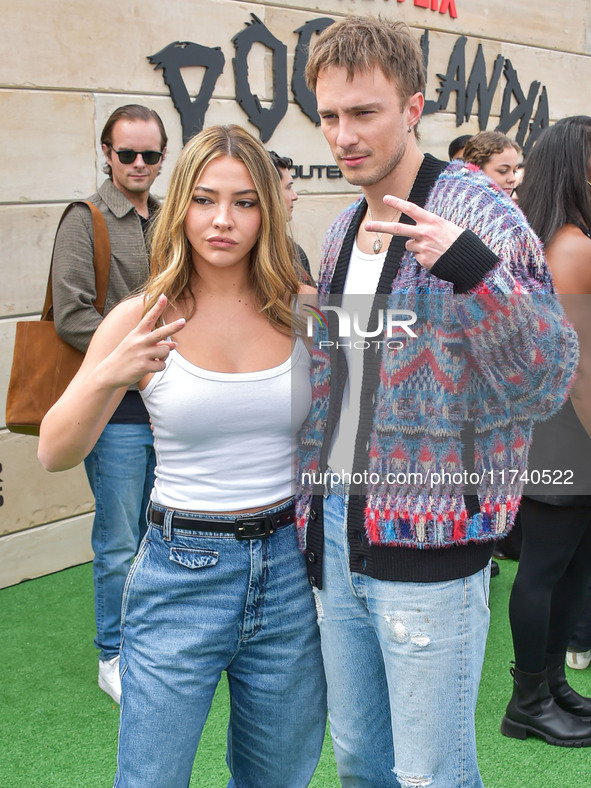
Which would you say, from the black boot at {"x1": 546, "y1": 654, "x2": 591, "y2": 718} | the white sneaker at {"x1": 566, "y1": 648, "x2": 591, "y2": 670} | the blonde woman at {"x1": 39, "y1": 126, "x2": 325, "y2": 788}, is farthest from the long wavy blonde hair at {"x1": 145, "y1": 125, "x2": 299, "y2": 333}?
the white sneaker at {"x1": 566, "y1": 648, "x2": 591, "y2": 670}

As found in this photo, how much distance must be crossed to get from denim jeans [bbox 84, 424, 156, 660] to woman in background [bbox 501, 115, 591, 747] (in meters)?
1.41

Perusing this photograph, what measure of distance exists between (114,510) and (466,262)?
202cm

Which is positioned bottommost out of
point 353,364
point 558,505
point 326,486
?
point 558,505

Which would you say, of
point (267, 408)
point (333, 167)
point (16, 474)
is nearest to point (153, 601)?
point (267, 408)

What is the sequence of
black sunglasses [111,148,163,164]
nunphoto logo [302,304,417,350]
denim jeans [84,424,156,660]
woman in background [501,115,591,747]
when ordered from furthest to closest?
1. black sunglasses [111,148,163,164]
2. denim jeans [84,424,156,660]
3. woman in background [501,115,591,747]
4. nunphoto logo [302,304,417,350]

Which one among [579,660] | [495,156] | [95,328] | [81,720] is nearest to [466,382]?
[95,328]

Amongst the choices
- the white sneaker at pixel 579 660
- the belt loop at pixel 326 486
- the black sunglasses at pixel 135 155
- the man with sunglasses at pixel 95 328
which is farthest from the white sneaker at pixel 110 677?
the black sunglasses at pixel 135 155

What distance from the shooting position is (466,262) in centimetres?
163

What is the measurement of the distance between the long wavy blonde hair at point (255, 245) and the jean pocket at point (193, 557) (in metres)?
0.52

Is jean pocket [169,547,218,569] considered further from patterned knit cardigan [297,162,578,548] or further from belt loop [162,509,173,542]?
patterned knit cardigan [297,162,578,548]

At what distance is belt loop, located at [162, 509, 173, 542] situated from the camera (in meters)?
1.85

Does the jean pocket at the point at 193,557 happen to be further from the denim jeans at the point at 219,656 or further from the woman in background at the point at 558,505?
the woman in background at the point at 558,505

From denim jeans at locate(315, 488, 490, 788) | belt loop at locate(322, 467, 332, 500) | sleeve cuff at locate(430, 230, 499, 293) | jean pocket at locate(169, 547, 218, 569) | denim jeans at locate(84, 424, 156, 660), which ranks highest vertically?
sleeve cuff at locate(430, 230, 499, 293)

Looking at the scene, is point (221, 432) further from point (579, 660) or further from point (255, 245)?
point (579, 660)
